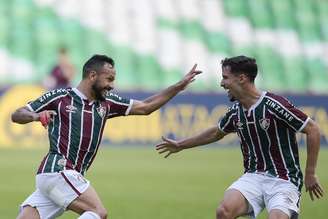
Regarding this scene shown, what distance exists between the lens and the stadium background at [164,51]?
22344mm

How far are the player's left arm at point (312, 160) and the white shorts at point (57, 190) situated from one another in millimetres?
1884

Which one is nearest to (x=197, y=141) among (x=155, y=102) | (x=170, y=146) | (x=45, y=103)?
(x=170, y=146)

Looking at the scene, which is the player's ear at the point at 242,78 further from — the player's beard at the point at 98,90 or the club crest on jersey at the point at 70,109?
the club crest on jersey at the point at 70,109

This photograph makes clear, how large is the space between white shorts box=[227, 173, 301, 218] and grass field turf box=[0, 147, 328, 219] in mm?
2931

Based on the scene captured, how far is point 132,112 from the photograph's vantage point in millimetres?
8484

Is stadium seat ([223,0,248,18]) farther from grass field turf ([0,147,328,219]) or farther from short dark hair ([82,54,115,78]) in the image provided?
short dark hair ([82,54,115,78])

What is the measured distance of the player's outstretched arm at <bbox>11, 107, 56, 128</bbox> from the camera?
7566mm

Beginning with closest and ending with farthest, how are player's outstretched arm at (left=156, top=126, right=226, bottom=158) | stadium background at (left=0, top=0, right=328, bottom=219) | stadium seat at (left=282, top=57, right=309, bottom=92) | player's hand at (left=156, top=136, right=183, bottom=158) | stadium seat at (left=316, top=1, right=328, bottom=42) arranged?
player's outstretched arm at (left=156, top=126, right=226, bottom=158)
player's hand at (left=156, top=136, right=183, bottom=158)
stadium background at (left=0, top=0, right=328, bottom=219)
stadium seat at (left=282, top=57, right=309, bottom=92)
stadium seat at (left=316, top=1, right=328, bottom=42)

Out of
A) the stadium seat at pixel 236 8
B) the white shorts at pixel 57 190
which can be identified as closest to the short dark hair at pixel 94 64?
the white shorts at pixel 57 190

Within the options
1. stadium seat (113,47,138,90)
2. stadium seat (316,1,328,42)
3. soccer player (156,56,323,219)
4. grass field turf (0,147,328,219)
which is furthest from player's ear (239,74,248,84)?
stadium seat (316,1,328,42)

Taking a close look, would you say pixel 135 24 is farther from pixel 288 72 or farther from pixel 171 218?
pixel 171 218

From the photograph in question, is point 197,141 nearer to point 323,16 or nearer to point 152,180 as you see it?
point 152,180

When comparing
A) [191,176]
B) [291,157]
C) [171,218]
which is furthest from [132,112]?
[191,176]

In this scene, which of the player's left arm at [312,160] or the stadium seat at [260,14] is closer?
the player's left arm at [312,160]
